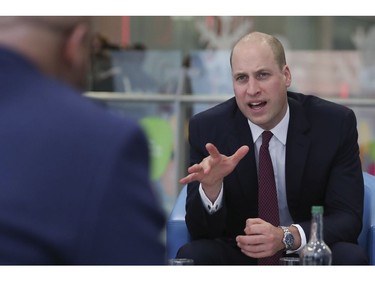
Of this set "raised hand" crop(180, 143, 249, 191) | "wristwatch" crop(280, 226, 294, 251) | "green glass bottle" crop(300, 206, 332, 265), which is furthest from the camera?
"wristwatch" crop(280, 226, 294, 251)

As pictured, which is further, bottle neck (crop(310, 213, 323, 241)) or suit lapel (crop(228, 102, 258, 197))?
suit lapel (crop(228, 102, 258, 197))

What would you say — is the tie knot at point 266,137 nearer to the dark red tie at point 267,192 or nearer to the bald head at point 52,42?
the dark red tie at point 267,192

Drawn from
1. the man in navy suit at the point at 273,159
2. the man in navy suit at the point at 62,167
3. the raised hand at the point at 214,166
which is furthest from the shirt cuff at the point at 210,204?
the man in navy suit at the point at 62,167

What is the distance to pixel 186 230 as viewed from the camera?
3.41 m

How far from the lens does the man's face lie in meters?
3.27

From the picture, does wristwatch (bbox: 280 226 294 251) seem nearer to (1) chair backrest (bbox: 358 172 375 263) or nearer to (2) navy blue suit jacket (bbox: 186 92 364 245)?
(2) navy blue suit jacket (bbox: 186 92 364 245)

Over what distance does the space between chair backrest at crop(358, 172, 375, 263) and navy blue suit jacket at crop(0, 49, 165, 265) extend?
227cm

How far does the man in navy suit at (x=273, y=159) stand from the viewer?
3246 mm

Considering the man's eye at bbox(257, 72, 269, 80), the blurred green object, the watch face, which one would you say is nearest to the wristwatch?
the watch face

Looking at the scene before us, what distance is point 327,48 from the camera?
7.62m

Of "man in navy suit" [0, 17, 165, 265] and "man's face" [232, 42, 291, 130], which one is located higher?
"man's face" [232, 42, 291, 130]

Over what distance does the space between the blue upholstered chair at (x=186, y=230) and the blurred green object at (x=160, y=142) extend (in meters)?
2.71

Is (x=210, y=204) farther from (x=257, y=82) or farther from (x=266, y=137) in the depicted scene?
(x=257, y=82)
